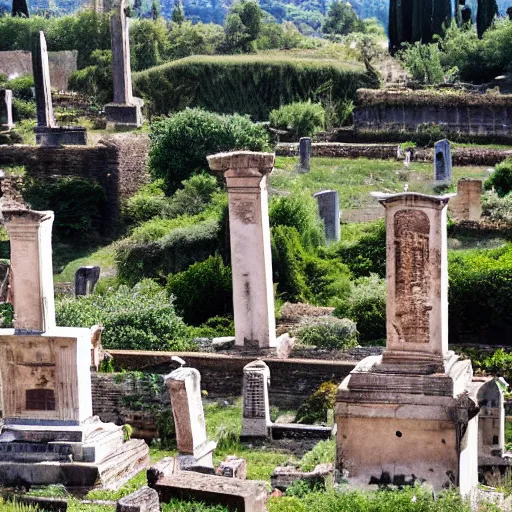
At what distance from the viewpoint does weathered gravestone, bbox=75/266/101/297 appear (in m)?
25.2

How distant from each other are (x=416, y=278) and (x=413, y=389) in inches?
40.7

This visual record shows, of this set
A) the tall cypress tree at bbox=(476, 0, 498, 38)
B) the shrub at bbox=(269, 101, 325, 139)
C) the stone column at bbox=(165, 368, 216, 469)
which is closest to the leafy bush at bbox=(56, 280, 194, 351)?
the stone column at bbox=(165, 368, 216, 469)

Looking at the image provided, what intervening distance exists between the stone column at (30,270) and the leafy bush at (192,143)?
16.4 metres

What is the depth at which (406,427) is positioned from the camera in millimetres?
13047

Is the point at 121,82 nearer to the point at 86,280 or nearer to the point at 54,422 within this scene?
the point at 86,280

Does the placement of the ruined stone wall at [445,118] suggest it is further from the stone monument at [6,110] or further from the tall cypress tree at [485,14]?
the tall cypress tree at [485,14]

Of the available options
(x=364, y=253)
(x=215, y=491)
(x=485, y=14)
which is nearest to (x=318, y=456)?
(x=215, y=491)

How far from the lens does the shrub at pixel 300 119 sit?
39062mm

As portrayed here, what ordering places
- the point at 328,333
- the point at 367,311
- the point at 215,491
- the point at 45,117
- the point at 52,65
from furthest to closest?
1. the point at 52,65
2. the point at 45,117
3. the point at 367,311
4. the point at 328,333
5. the point at 215,491

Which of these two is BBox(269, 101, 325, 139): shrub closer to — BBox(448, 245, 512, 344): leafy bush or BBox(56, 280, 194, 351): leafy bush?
BBox(448, 245, 512, 344): leafy bush

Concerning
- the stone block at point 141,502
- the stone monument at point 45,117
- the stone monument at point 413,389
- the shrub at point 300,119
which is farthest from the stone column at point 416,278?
the shrub at point 300,119

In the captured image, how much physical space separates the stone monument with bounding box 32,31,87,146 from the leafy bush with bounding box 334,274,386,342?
14.5m

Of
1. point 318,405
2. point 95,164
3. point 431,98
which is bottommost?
point 318,405

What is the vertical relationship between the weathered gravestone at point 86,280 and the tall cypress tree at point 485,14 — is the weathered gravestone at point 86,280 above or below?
below
